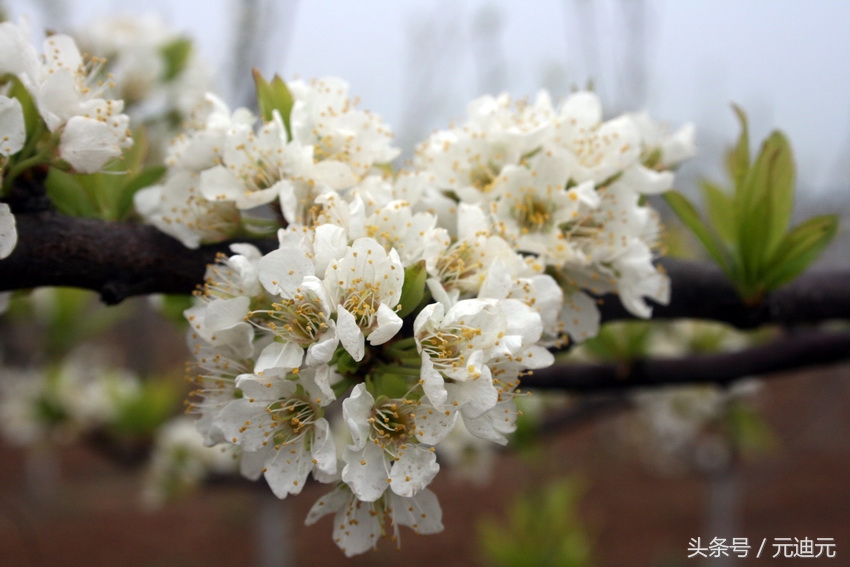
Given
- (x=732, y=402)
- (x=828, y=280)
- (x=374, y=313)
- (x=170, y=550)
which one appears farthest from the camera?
Result: (x=170, y=550)

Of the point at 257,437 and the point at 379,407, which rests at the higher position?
the point at 379,407

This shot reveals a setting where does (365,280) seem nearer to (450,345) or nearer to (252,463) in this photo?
(450,345)

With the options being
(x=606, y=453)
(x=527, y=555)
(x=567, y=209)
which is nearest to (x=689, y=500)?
(x=606, y=453)

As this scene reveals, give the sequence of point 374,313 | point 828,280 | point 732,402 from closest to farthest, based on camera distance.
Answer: point 374,313
point 828,280
point 732,402

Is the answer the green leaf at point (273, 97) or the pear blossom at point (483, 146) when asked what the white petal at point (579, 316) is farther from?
the green leaf at point (273, 97)

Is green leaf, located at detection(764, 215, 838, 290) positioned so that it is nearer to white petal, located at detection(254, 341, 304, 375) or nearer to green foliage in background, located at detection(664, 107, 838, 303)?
green foliage in background, located at detection(664, 107, 838, 303)

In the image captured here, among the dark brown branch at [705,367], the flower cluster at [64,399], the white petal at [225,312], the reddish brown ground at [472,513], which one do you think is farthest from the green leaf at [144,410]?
the reddish brown ground at [472,513]

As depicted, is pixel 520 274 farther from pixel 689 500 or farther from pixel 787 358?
pixel 689 500
